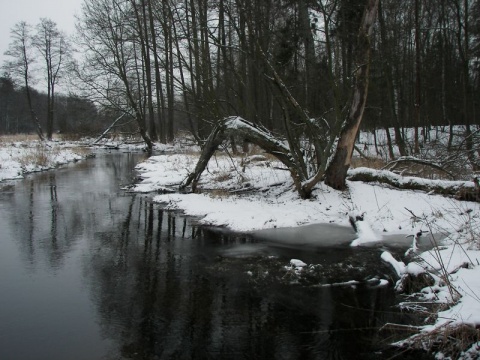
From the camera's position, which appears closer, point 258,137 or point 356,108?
point 356,108

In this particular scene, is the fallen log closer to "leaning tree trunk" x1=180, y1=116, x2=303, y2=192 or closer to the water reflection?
"leaning tree trunk" x1=180, y1=116, x2=303, y2=192

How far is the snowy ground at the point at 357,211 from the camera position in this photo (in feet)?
17.0

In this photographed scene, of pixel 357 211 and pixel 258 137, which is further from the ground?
pixel 258 137

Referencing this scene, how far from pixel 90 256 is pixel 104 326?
2.55m

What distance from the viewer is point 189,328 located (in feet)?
14.3

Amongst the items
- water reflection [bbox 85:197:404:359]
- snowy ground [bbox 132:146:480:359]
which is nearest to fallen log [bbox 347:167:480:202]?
snowy ground [bbox 132:146:480:359]

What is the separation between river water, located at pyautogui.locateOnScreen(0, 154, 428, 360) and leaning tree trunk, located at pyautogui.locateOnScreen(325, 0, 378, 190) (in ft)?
10.9

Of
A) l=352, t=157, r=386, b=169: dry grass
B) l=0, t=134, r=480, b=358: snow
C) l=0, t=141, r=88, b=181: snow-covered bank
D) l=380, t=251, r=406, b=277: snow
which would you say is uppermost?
l=0, t=141, r=88, b=181: snow-covered bank

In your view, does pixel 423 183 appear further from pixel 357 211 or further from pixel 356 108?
pixel 356 108

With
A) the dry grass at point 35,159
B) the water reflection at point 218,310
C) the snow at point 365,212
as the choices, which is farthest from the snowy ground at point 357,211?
the dry grass at point 35,159

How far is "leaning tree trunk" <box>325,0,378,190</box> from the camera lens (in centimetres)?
928

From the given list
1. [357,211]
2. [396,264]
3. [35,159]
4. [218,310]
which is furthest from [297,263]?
[35,159]

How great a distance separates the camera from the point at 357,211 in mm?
8539

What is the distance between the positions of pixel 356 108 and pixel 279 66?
328 centimetres
